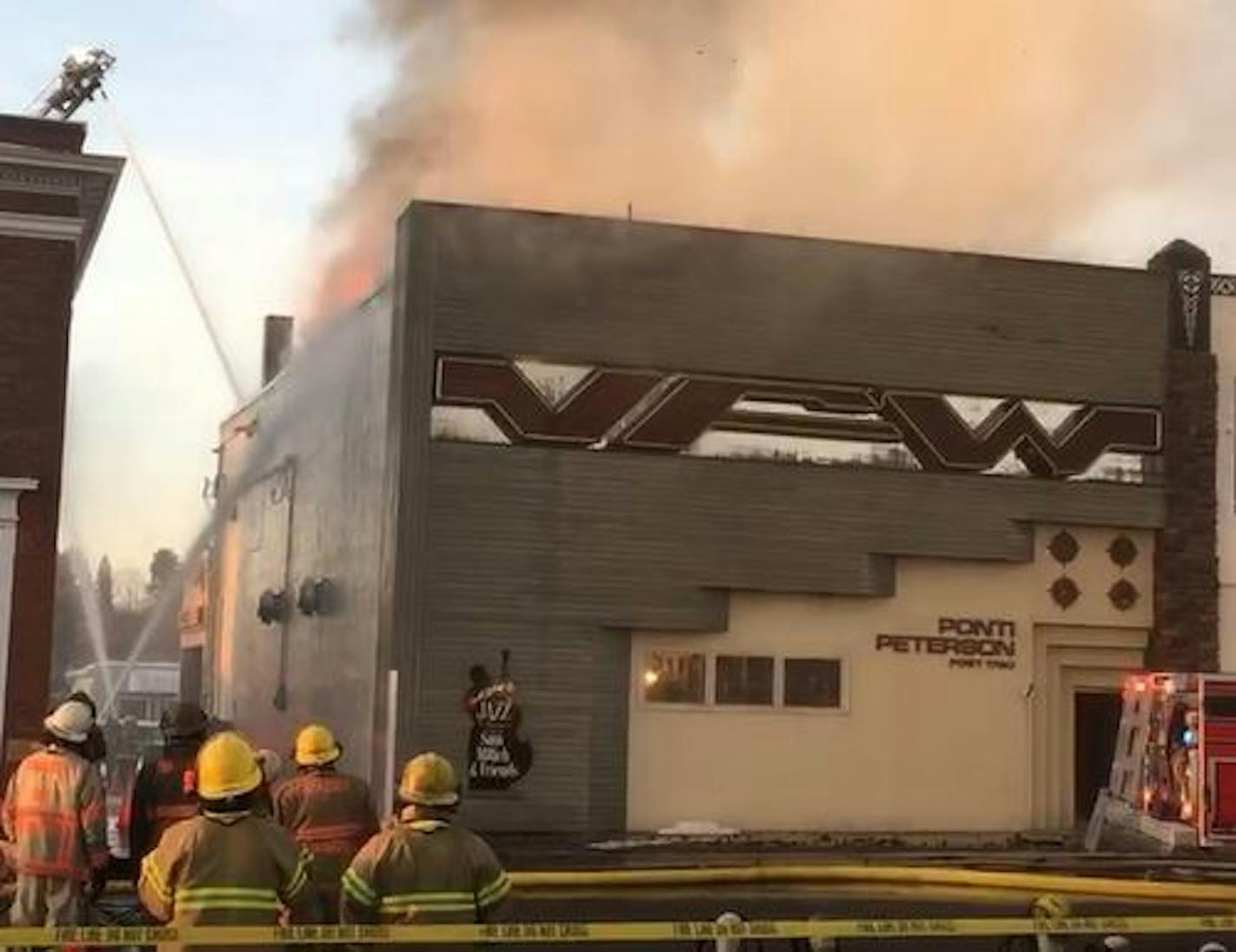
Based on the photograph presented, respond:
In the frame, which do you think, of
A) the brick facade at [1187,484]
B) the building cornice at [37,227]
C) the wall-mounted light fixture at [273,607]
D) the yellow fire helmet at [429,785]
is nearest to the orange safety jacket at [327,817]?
the yellow fire helmet at [429,785]

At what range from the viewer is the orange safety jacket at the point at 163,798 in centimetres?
765

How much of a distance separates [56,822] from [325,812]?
110 cm

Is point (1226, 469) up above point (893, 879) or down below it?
above

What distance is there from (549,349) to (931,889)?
22.4ft

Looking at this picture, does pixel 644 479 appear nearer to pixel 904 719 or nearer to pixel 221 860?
pixel 904 719

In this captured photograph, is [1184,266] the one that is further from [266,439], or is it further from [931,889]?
[266,439]

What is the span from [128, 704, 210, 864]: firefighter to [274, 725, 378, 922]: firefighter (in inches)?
22.0

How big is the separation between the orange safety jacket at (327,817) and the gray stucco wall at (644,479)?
9.23 meters

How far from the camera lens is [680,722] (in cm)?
1728

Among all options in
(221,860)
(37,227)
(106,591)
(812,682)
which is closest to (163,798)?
(221,860)

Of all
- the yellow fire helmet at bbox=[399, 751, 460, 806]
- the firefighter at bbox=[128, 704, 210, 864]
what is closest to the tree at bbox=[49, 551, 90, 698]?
the firefighter at bbox=[128, 704, 210, 864]

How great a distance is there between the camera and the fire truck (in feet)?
49.2

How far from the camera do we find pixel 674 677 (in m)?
17.4

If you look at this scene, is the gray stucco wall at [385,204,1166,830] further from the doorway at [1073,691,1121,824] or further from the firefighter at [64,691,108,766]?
the firefighter at [64,691,108,766]
